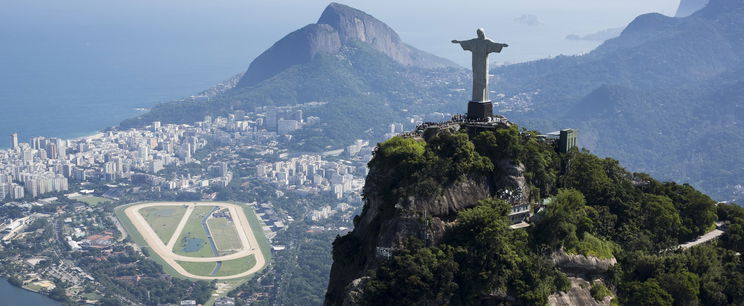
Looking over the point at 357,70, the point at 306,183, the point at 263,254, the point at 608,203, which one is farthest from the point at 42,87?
the point at 608,203

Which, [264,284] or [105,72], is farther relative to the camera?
[105,72]

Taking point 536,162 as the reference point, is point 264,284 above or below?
below

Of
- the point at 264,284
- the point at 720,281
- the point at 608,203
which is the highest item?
the point at 608,203

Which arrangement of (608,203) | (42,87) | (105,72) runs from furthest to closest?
1. (105,72)
2. (42,87)
3. (608,203)

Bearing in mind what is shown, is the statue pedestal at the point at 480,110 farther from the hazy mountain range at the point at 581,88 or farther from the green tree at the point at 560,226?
the hazy mountain range at the point at 581,88

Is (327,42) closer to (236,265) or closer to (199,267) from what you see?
(236,265)

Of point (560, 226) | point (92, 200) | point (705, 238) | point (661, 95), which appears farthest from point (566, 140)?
point (661, 95)

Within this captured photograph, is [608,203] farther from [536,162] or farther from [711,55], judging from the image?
[711,55]
